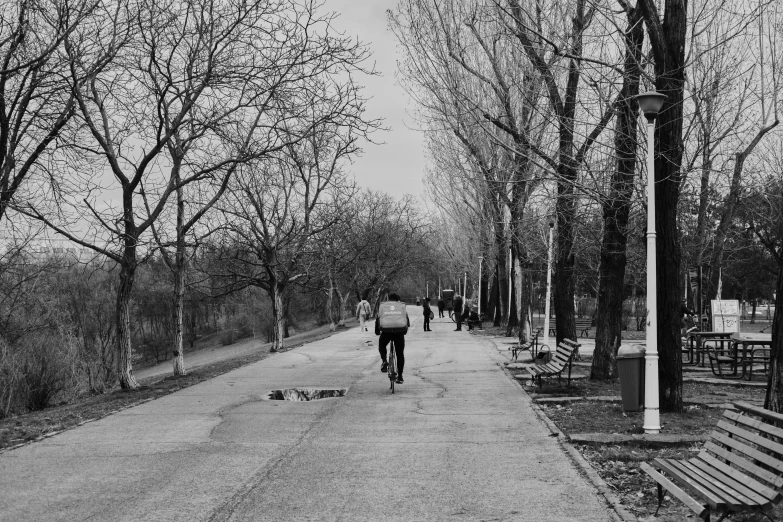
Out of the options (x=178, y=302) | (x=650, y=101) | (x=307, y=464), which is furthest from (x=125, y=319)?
(x=650, y=101)

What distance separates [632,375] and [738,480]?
561cm

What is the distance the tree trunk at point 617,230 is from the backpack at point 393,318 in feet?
11.6

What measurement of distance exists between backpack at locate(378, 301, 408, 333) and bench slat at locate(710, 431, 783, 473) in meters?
8.00

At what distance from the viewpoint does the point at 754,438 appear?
5066 mm

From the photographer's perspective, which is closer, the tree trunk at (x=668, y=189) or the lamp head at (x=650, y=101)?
the lamp head at (x=650, y=101)

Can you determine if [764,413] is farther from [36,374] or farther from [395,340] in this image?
[36,374]

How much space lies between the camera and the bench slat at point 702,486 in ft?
14.6

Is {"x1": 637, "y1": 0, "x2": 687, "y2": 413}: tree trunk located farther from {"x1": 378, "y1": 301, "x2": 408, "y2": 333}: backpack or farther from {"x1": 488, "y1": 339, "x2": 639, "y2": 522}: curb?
{"x1": 378, "y1": 301, "x2": 408, "y2": 333}: backpack

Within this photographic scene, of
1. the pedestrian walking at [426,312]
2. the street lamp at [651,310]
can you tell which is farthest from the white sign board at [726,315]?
the street lamp at [651,310]

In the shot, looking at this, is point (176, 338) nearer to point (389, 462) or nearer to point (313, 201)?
point (389, 462)

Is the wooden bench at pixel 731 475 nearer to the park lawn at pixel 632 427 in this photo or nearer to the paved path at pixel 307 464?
the park lawn at pixel 632 427

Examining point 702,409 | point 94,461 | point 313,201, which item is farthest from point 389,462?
point 313,201

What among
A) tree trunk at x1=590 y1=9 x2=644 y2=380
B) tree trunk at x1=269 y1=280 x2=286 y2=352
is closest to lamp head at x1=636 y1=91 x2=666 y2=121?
tree trunk at x1=590 y1=9 x2=644 y2=380

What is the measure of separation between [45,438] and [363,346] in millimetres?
18394
